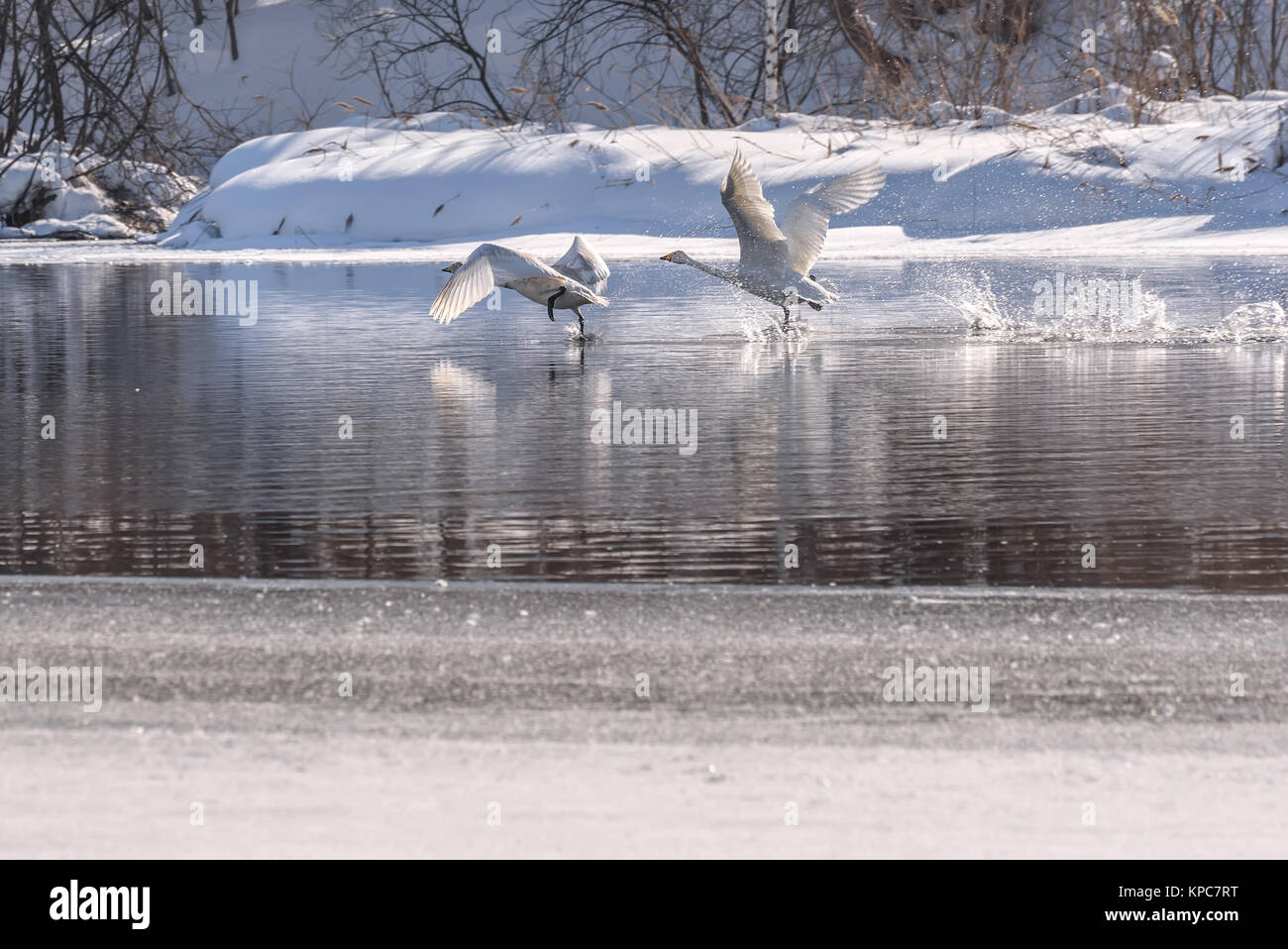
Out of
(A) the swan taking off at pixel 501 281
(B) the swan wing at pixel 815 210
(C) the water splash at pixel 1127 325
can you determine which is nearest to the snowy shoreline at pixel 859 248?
(C) the water splash at pixel 1127 325

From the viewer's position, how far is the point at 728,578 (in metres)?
4.60

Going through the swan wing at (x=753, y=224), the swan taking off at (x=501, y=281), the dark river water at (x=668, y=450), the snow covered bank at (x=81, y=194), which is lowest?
the dark river water at (x=668, y=450)

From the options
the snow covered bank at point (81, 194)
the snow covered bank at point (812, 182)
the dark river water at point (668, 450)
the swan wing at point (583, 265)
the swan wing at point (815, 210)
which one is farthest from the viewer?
the snow covered bank at point (81, 194)

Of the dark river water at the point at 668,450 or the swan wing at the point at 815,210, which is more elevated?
the swan wing at the point at 815,210

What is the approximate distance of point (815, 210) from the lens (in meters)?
12.1

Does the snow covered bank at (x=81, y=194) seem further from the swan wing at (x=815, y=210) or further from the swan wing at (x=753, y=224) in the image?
the swan wing at (x=753, y=224)

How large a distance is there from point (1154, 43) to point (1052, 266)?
34.8 feet

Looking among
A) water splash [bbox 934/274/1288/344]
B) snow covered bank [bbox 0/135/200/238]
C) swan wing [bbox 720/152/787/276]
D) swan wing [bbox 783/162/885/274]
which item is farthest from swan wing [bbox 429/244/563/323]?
snow covered bank [bbox 0/135/200/238]

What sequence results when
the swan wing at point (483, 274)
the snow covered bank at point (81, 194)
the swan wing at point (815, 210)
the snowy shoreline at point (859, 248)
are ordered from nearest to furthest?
the swan wing at point (483, 274) → the swan wing at point (815, 210) → the snowy shoreline at point (859, 248) → the snow covered bank at point (81, 194)

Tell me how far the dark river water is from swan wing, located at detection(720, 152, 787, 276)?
48cm

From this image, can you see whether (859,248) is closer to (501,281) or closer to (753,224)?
(753,224)

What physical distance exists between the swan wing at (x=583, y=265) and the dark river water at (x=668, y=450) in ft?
1.13

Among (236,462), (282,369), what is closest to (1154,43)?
(282,369)

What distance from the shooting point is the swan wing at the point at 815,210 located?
1198 cm
